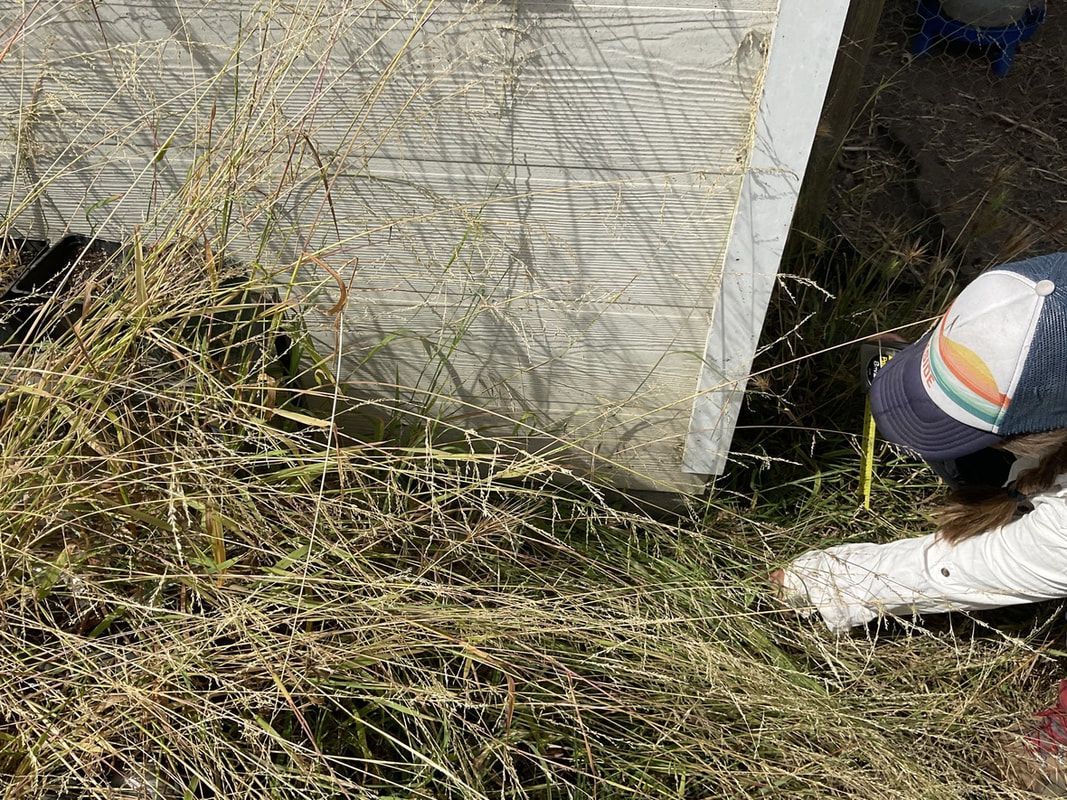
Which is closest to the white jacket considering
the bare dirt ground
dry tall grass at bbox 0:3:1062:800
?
dry tall grass at bbox 0:3:1062:800

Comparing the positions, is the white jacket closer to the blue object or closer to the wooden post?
the wooden post

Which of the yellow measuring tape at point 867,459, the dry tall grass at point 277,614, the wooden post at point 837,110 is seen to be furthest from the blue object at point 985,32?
the dry tall grass at point 277,614

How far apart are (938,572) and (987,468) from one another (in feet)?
0.98

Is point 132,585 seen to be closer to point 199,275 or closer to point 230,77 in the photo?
point 199,275

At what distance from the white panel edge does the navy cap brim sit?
0.27m

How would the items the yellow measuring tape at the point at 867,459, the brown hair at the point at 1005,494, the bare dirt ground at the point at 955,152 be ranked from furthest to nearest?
the bare dirt ground at the point at 955,152 → the yellow measuring tape at the point at 867,459 → the brown hair at the point at 1005,494

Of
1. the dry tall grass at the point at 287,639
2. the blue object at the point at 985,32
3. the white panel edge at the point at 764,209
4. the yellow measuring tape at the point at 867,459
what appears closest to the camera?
the dry tall grass at the point at 287,639

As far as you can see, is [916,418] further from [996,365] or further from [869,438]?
[869,438]

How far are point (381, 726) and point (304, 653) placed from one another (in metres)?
0.30

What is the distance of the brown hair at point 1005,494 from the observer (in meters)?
1.64

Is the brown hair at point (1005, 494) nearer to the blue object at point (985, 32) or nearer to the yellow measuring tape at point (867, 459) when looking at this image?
the yellow measuring tape at point (867, 459)

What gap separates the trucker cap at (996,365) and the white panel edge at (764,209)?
34 centimetres

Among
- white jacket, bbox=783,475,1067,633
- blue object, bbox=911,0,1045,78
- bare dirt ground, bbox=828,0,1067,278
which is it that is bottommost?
white jacket, bbox=783,475,1067,633

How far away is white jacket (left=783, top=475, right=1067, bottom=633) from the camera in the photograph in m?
1.72
